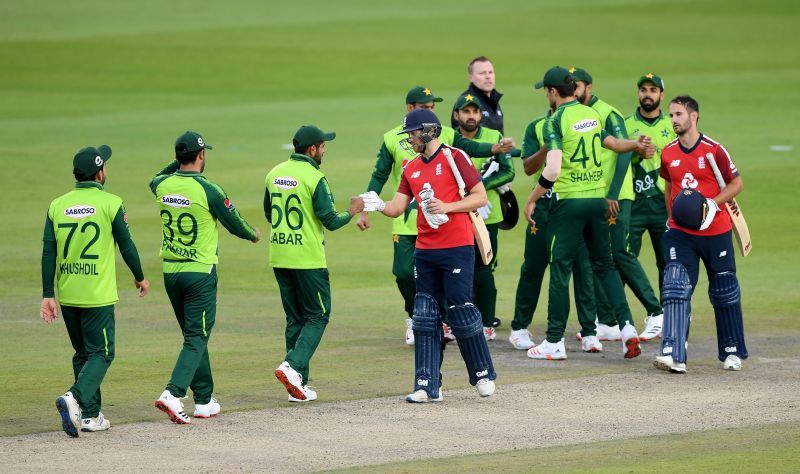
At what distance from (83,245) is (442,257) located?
277 cm

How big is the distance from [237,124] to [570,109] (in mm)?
19914

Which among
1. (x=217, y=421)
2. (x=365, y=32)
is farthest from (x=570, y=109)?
(x=365, y=32)

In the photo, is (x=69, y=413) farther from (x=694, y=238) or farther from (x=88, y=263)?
(x=694, y=238)

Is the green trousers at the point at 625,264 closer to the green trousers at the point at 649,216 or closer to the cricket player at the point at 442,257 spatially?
the green trousers at the point at 649,216

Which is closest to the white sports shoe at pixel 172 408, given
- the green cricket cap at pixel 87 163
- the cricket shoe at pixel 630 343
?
the green cricket cap at pixel 87 163

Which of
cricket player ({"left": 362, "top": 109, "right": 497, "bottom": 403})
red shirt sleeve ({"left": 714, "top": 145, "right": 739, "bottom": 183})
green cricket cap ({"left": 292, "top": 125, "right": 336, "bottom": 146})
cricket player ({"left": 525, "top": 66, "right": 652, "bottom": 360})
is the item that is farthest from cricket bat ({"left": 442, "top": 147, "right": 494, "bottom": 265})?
red shirt sleeve ({"left": 714, "top": 145, "right": 739, "bottom": 183})

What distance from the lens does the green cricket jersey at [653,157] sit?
1543 centimetres

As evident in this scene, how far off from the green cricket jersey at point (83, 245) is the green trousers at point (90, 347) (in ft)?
0.30

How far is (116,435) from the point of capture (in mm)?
10570

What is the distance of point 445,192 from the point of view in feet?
38.6

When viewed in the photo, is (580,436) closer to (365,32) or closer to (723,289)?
(723,289)

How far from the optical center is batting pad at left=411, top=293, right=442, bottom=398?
11617mm

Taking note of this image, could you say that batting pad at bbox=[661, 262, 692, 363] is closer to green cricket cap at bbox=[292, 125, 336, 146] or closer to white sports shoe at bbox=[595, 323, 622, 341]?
white sports shoe at bbox=[595, 323, 622, 341]

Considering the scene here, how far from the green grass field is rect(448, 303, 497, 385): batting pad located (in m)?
0.76
